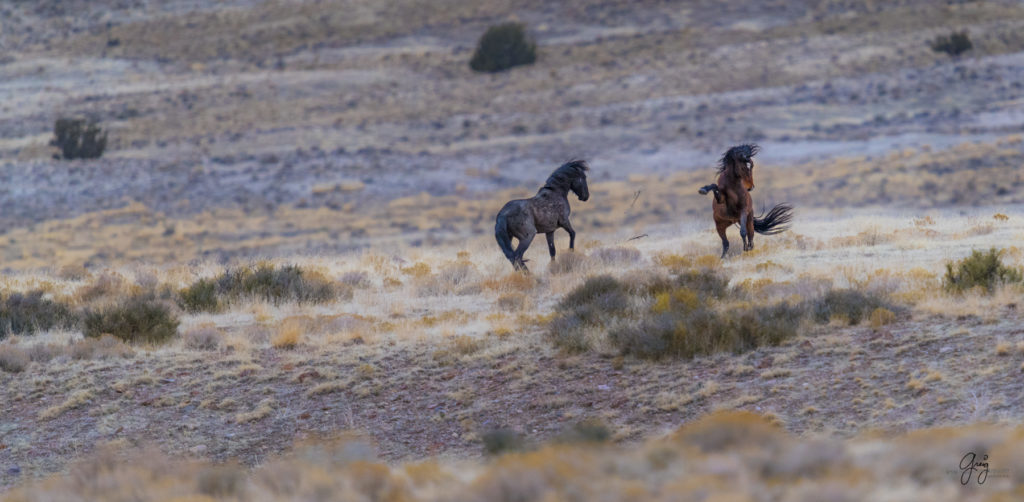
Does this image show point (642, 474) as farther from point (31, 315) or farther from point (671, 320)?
point (31, 315)

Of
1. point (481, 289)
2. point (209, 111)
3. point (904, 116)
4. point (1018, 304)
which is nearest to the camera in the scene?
point (1018, 304)

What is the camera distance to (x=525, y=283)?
15.7 m

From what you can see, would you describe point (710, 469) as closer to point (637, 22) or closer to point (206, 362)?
point (206, 362)

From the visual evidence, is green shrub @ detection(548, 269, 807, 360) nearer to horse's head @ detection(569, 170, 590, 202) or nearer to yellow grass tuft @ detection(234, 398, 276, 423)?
yellow grass tuft @ detection(234, 398, 276, 423)

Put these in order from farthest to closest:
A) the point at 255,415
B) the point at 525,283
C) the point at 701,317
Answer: the point at 525,283
the point at 701,317
the point at 255,415

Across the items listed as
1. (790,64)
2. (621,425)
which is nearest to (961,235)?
(621,425)

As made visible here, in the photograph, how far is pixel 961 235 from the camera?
16.5m

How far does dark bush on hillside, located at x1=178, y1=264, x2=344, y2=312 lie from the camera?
52.6ft

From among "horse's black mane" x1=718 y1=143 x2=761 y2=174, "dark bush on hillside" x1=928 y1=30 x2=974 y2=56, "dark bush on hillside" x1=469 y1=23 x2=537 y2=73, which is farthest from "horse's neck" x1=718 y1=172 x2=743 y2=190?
"dark bush on hillside" x1=469 y1=23 x2=537 y2=73

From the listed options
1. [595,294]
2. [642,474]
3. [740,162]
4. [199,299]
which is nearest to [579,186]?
[740,162]

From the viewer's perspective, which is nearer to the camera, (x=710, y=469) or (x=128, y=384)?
(x=710, y=469)

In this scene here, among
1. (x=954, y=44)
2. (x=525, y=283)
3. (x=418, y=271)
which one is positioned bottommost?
(x=418, y=271)

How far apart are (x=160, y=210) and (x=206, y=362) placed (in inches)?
1138

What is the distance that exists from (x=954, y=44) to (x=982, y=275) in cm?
4252
